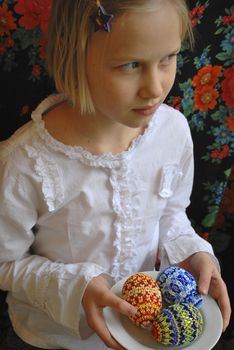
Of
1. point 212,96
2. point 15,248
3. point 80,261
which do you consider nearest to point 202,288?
point 80,261

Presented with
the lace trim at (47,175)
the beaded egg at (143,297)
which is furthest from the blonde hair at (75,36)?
the beaded egg at (143,297)

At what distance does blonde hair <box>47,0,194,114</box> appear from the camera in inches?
26.0

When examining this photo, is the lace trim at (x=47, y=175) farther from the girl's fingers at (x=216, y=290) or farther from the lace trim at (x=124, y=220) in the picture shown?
the girl's fingers at (x=216, y=290)

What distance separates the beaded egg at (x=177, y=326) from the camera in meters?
0.75

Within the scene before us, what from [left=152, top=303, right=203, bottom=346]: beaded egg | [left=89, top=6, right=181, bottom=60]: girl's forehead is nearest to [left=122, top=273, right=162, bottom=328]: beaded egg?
[left=152, top=303, right=203, bottom=346]: beaded egg

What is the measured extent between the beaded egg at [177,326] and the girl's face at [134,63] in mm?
318

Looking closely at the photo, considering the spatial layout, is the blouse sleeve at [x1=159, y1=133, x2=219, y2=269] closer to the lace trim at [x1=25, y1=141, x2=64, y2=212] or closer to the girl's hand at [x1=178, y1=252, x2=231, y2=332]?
the girl's hand at [x1=178, y1=252, x2=231, y2=332]

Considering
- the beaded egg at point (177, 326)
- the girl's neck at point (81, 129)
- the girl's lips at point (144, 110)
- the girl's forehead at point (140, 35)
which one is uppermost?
the girl's forehead at point (140, 35)

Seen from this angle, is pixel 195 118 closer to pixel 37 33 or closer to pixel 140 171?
pixel 140 171

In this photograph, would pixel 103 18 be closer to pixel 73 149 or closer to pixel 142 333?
pixel 73 149

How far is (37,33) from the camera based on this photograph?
2.90 feet

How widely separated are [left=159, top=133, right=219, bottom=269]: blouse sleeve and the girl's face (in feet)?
0.85

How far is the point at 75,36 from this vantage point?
27.7 inches

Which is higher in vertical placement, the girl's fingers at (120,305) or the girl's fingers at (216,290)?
the girl's fingers at (120,305)
